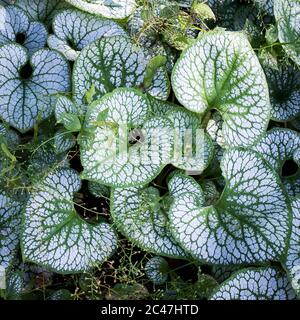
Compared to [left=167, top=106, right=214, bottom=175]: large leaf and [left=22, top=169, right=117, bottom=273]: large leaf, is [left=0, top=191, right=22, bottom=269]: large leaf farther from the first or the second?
[left=167, top=106, right=214, bottom=175]: large leaf

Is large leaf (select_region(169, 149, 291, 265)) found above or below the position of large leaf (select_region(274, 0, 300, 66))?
below

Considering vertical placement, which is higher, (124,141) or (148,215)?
(124,141)

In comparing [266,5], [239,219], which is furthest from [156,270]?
[266,5]

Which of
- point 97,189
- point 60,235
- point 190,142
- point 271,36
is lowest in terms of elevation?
point 60,235

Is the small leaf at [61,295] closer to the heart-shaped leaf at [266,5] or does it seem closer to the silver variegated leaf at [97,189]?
→ the silver variegated leaf at [97,189]

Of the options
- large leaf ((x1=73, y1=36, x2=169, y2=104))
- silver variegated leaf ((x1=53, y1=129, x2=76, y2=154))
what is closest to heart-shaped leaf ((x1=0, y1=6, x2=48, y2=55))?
large leaf ((x1=73, y1=36, x2=169, y2=104))

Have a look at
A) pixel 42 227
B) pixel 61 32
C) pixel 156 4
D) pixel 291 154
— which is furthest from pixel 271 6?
pixel 42 227

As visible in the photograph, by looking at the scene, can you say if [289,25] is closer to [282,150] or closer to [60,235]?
[282,150]
